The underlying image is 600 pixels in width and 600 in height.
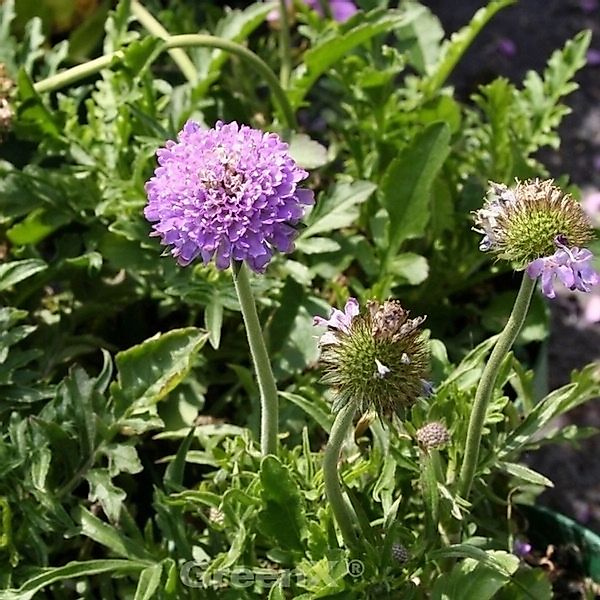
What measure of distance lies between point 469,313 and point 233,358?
33cm

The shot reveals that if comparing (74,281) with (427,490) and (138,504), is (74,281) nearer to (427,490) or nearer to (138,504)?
(138,504)

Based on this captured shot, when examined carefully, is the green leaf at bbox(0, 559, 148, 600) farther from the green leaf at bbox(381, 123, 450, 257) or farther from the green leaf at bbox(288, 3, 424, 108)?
the green leaf at bbox(288, 3, 424, 108)

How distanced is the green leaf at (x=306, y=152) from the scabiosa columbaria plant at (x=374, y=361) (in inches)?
18.6

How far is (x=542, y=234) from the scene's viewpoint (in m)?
0.76

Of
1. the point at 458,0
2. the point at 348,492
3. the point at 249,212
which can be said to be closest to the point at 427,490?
the point at 348,492

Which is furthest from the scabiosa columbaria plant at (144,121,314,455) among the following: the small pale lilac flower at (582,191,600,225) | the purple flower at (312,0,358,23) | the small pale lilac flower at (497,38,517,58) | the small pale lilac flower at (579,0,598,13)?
the small pale lilac flower at (579,0,598,13)

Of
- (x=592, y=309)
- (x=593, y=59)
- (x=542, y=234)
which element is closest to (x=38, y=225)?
(x=542, y=234)

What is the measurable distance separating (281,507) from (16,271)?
1.36 feet

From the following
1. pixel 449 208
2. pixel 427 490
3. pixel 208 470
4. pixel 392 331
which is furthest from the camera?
pixel 449 208

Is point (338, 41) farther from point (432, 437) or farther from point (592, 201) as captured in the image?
point (592, 201)

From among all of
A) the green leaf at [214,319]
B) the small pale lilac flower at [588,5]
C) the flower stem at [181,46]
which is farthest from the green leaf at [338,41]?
the small pale lilac flower at [588,5]

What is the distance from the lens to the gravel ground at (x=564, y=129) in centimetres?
166

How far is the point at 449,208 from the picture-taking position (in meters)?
1.35

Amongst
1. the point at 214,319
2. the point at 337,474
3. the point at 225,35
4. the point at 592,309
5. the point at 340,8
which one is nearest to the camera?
the point at 337,474
